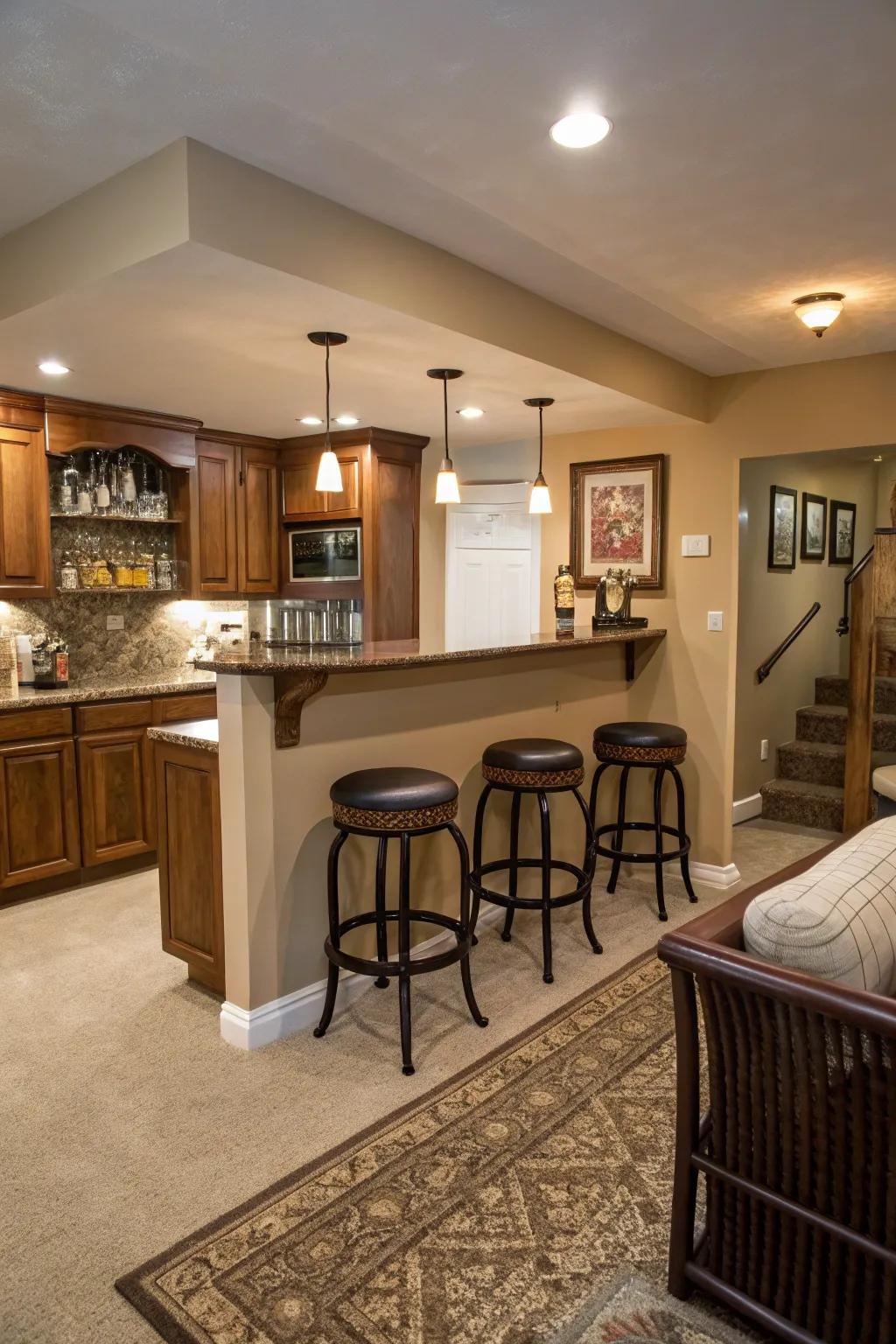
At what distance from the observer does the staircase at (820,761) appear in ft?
17.6

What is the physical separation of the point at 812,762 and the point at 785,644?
2.59ft

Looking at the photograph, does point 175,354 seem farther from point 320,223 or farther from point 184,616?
point 184,616

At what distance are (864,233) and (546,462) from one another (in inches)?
93.0

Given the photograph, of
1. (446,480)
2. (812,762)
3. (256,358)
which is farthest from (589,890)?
(812,762)

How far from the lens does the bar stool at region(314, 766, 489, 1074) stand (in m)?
2.62

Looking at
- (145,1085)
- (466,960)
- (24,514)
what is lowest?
(145,1085)

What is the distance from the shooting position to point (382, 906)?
112 inches

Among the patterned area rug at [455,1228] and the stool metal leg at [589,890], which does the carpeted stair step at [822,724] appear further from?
the patterned area rug at [455,1228]

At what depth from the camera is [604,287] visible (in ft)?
10.5

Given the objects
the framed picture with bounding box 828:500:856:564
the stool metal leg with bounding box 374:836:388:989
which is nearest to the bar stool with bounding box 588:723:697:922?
the stool metal leg with bounding box 374:836:388:989

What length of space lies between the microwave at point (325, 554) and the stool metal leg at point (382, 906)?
8.60 ft

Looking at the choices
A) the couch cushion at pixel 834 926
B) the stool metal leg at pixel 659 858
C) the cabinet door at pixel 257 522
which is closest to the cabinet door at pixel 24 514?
the cabinet door at pixel 257 522

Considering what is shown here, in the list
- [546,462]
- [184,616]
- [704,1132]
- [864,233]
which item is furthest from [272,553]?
[704,1132]

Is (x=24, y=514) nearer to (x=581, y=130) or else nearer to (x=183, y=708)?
(x=183, y=708)
